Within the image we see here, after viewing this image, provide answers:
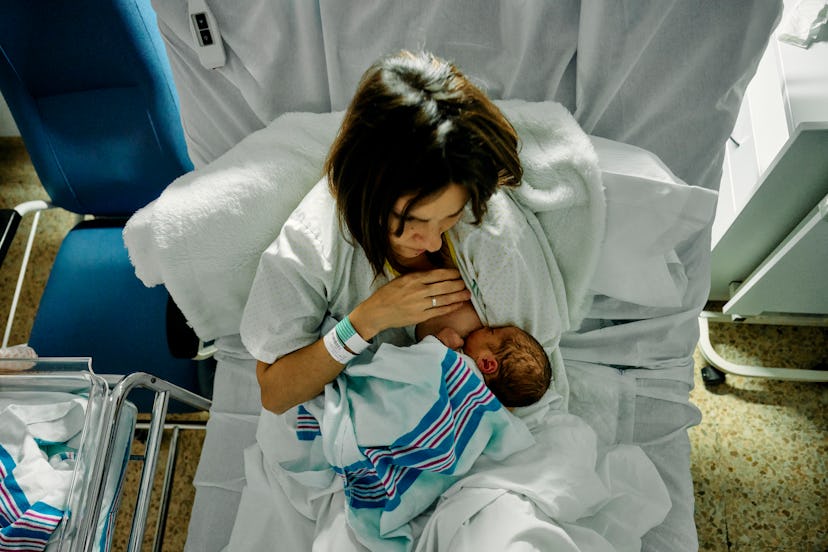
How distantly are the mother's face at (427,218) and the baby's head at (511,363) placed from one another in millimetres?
249

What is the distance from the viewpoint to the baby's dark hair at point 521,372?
106 centimetres

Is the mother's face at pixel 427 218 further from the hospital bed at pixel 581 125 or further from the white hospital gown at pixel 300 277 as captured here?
the hospital bed at pixel 581 125

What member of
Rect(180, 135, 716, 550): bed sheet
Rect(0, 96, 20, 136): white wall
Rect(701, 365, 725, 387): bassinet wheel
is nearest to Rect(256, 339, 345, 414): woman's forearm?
Rect(180, 135, 716, 550): bed sheet

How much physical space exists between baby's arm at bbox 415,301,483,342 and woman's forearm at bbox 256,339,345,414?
19 cm

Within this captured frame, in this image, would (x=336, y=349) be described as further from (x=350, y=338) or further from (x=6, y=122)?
(x=6, y=122)

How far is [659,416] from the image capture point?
1.26 meters

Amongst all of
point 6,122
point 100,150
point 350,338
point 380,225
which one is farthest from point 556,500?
point 6,122

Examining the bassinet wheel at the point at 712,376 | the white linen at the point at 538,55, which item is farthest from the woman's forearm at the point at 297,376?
the bassinet wheel at the point at 712,376

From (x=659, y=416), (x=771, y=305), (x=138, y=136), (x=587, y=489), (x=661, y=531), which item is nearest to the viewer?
(x=587, y=489)

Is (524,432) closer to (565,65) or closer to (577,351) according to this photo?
(577,351)

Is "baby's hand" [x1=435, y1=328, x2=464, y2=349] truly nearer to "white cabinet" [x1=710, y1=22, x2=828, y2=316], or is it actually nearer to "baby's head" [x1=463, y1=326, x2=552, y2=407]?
"baby's head" [x1=463, y1=326, x2=552, y2=407]

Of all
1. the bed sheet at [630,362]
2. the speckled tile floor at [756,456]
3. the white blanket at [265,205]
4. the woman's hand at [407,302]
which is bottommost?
the speckled tile floor at [756,456]

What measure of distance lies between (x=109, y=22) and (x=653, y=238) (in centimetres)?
116

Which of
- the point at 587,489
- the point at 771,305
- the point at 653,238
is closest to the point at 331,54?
the point at 653,238
